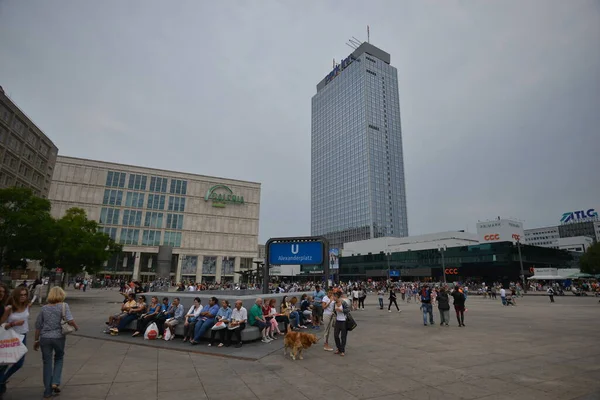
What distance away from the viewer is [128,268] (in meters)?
68.0

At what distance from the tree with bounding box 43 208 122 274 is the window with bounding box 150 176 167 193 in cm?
4231

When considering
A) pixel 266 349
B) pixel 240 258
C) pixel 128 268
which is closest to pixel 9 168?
pixel 128 268

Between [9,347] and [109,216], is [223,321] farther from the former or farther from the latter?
[109,216]

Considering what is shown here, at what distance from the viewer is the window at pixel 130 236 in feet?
221

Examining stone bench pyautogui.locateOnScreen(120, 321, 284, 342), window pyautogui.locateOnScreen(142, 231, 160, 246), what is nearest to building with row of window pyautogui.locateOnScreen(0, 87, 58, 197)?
window pyautogui.locateOnScreen(142, 231, 160, 246)

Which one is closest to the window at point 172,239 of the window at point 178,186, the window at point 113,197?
the window at point 178,186

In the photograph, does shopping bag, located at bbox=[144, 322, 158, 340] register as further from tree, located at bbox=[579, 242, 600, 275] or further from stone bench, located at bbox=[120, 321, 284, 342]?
tree, located at bbox=[579, 242, 600, 275]

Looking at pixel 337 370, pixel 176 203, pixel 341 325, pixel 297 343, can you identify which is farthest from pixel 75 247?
pixel 176 203

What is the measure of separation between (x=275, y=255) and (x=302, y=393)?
13373 mm

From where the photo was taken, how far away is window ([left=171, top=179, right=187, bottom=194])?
7356 cm

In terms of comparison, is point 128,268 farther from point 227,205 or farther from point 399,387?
point 399,387

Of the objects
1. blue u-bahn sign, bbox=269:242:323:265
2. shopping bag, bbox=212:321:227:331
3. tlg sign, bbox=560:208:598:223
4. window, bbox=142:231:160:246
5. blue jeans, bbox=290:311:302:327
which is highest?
tlg sign, bbox=560:208:598:223

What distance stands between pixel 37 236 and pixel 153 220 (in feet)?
164

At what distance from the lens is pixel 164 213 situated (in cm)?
7156
